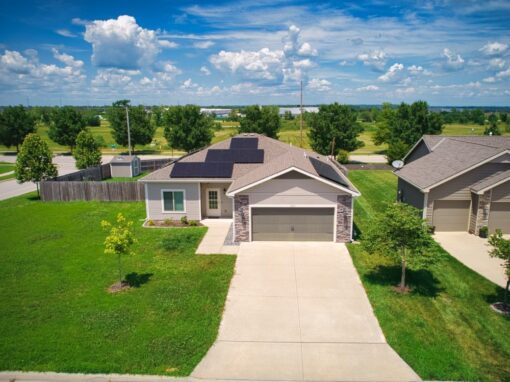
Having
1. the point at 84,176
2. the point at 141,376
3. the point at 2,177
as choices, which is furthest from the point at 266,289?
the point at 2,177

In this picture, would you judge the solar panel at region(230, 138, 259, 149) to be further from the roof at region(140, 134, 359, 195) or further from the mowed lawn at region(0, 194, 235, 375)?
the mowed lawn at region(0, 194, 235, 375)

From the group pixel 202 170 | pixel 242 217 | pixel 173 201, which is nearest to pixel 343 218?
pixel 242 217

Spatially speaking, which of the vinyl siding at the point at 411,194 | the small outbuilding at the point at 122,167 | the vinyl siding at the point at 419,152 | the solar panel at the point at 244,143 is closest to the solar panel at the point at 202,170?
the solar panel at the point at 244,143

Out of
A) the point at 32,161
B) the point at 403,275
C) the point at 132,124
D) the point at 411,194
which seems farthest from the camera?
the point at 132,124

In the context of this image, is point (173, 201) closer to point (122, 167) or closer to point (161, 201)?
point (161, 201)

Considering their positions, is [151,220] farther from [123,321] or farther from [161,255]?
[123,321]

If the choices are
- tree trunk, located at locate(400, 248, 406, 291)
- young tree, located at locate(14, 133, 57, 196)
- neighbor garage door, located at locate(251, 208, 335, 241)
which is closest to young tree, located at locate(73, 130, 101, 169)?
young tree, located at locate(14, 133, 57, 196)
